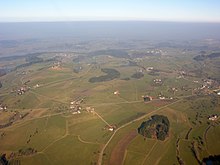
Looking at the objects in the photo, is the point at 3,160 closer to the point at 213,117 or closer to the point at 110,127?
the point at 110,127

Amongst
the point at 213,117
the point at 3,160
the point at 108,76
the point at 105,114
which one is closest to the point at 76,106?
the point at 105,114

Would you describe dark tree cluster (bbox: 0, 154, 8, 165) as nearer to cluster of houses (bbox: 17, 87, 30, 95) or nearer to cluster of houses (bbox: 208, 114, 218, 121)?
cluster of houses (bbox: 17, 87, 30, 95)

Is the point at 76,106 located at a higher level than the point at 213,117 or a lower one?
lower

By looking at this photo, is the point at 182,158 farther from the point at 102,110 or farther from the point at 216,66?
the point at 216,66

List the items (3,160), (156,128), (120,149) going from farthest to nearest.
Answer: (156,128) → (120,149) → (3,160)

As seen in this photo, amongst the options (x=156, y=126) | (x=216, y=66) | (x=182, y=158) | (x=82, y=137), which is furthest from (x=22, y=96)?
(x=216, y=66)

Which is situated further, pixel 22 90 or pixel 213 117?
pixel 22 90

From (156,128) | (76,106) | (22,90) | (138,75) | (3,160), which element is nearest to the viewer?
(3,160)
